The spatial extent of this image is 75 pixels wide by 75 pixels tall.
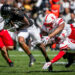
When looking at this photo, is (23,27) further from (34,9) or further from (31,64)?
(34,9)

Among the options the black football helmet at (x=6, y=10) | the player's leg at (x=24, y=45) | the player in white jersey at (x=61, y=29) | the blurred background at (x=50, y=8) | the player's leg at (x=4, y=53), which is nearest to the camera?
the player in white jersey at (x=61, y=29)

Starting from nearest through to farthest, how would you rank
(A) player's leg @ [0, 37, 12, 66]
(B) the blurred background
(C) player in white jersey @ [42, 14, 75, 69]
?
(C) player in white jersey @ [42, 14, 75, 69]
(A) player's leg @ [0, 37, 12, 66]
(B) the blurred background

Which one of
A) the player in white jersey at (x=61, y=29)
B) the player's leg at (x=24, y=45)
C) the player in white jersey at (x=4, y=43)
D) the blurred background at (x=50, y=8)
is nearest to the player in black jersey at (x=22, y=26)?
the player's leg at (x=24, y=45)

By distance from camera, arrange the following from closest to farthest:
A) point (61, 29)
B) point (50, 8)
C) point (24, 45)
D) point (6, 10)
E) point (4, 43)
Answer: point (61, 29), point (6, 10), point (24, 45), point (4, 43), point (50, 8)

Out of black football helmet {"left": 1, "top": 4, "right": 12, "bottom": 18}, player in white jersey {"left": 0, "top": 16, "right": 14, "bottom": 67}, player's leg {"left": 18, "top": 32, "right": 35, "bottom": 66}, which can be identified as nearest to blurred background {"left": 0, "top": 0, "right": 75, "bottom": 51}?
player in white jersey {"left": 0, "top": 16, "right": 14, "bottom": 67}

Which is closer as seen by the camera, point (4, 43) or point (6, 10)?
point (6, 10)

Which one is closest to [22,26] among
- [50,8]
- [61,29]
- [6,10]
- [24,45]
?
[24,45]


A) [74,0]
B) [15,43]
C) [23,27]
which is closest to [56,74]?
[23,27]

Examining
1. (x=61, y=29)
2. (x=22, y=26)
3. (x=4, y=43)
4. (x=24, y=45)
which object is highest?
(x=61, y=29)

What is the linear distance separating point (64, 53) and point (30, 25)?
5.26 ft

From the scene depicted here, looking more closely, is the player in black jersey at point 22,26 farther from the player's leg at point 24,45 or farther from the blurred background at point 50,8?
the blurred background at point 50,8

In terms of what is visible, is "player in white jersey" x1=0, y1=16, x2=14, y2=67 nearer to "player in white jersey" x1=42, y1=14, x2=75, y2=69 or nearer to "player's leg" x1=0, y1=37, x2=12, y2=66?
"player's leg" x1=0, y1=37, x2=12, y2=66

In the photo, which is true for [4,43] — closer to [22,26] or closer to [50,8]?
[22,26]

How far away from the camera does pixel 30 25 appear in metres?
8.84
